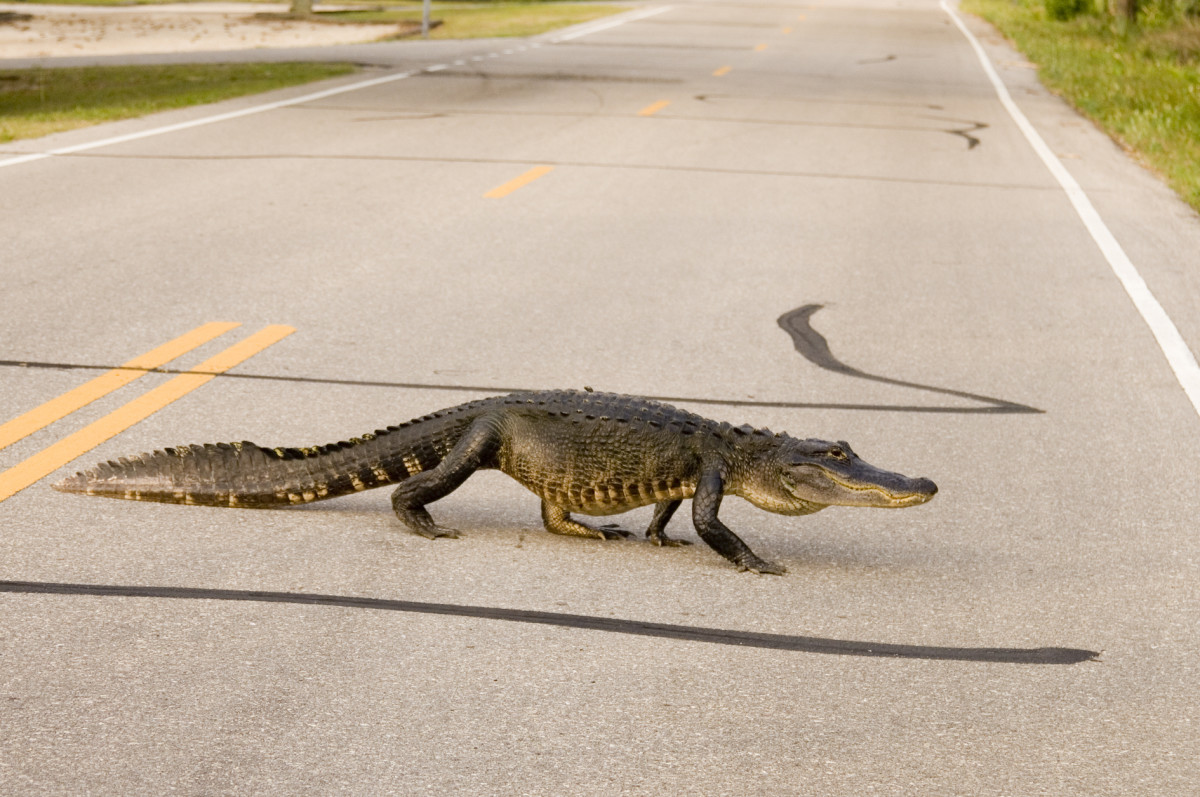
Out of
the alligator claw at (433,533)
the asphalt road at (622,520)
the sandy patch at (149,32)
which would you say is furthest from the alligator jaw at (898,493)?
the sandy patch at (149,32)

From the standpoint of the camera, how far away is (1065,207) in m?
13.4

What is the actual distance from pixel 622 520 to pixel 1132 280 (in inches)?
228

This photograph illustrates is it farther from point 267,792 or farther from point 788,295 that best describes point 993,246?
point 267,792

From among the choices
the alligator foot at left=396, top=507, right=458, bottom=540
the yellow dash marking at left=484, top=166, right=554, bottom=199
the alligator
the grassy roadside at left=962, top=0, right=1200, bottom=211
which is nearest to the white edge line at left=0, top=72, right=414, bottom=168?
the yellow dash marking at left=484, top=166, right=554, bottom=199

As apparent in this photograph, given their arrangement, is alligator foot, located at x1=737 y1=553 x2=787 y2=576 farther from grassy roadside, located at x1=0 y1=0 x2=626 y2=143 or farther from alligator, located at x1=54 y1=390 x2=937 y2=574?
grassy roadside, located at x1=0 y1=0 x2=626 y2=143

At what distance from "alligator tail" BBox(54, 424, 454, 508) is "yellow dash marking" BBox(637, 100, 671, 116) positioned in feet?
46.0

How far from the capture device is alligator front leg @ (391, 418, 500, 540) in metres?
5.45

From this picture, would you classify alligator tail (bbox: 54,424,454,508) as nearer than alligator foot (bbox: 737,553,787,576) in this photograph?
No

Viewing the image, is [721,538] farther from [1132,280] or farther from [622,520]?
[1132,280]

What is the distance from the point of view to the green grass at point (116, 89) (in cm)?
1706

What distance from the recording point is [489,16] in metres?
39.7

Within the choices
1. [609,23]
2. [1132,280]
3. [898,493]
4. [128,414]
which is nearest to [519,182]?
[1132,280]

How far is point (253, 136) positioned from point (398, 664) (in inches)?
493

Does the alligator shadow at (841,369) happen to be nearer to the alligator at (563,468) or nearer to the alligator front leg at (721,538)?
the alligator at (563,468)
